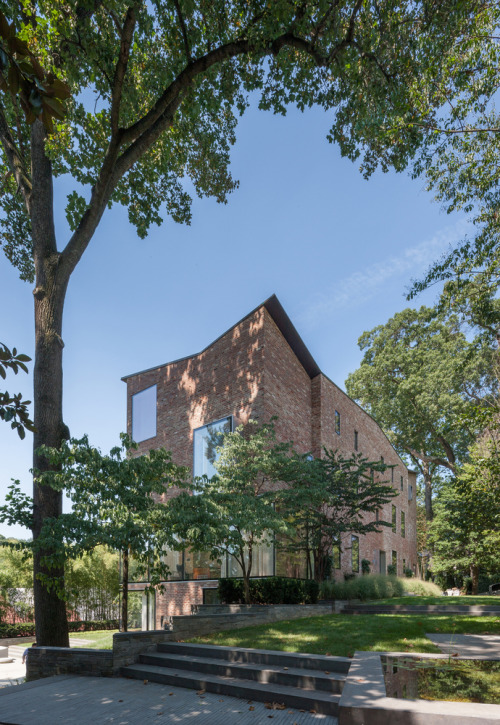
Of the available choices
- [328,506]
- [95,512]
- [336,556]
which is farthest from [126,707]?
[336,556]

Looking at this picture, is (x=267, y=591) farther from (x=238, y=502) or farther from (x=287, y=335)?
(x=287, y=335)

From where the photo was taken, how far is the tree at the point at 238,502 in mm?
8195

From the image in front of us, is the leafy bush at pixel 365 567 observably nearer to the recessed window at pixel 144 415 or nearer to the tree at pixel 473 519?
the tree at pixel 473 519

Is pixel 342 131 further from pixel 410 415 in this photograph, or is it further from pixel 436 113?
pixel 410 415

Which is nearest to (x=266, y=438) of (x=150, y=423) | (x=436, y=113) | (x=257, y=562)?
(x=257, y=562)

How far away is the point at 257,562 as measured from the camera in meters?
13.6

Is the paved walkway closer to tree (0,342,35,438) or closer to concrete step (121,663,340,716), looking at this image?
concrete step (121,663,340,716)

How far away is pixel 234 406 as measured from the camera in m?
15.4

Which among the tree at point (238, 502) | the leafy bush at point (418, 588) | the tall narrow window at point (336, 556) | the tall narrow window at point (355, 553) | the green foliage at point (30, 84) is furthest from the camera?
the tall narrow window at point (355, 553)

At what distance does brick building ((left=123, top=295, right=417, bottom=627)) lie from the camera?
48.4 feet

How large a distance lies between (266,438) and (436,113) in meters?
8.12

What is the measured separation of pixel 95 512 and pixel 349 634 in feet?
14.6

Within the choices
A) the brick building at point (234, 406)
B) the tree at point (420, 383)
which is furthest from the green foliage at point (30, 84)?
the tree at point (420, 383)

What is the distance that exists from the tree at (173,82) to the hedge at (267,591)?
5.69 m
